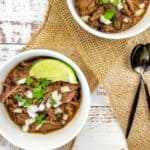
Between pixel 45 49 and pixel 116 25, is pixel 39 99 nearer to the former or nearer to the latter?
pixel 45 49

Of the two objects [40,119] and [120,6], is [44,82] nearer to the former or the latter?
[40,119]

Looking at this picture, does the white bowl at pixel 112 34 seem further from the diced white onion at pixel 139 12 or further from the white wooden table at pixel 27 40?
the white wooden table at pixel 27 40

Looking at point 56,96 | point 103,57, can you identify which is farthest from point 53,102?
point 103,57

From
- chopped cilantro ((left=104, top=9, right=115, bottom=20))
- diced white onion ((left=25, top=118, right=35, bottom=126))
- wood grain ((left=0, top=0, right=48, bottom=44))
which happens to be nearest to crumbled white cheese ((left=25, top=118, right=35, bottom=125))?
diced white onion ((left=25, top=118, right=35, bottom=126))

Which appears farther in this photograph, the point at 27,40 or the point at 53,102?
the point at 27,40

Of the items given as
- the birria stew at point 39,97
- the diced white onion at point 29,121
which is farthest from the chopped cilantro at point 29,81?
the diced white onion at point 29,121

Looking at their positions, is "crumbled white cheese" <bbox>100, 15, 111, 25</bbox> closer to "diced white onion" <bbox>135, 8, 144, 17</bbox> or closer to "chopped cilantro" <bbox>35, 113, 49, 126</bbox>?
"diced white onion" <bbox>135, 8, 144, 17</bbox>

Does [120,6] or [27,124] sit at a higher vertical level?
[120,6]
